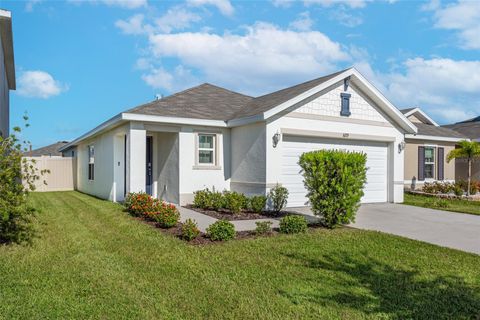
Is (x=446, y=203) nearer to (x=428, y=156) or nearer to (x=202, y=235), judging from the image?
(x=428, y=156)

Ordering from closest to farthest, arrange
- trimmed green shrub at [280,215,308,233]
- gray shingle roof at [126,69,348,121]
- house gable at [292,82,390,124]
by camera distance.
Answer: trimmed green shrub at [280,215,308,233] < gray shingle roof at [126,69,348,121] < house gable at [292,82,390,124]

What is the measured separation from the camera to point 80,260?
18.5 ft

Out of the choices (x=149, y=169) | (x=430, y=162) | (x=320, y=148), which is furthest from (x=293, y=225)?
(x=430, y=162)

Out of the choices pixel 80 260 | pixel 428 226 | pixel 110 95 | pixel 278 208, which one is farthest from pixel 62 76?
pixel 428 226

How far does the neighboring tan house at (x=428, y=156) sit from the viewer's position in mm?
17281

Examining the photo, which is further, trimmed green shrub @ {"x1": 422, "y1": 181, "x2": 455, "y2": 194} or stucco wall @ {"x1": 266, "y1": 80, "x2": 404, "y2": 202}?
trimmed green shrub @ {"x1": 422, "y1": 181, "x2": 455, "y2": 194}

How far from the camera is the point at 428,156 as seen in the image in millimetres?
17891

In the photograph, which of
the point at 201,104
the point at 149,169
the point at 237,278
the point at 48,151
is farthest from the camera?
the point at 48,151

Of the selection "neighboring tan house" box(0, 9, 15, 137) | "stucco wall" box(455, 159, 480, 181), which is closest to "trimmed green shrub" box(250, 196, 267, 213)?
"neighboring tan house" box(0, 9, 15, 137)

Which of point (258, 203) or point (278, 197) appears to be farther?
point (278, 197)

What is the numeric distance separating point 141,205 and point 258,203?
3434 mm

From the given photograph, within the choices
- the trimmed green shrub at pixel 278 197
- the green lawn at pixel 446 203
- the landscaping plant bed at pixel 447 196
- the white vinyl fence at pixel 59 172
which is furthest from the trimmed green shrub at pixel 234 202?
the white vinyl fence at pixel 59 172

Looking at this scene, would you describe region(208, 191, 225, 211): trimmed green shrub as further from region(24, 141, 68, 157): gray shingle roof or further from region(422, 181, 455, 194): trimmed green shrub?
region(24, 141, 68, 157): gray shingle roof

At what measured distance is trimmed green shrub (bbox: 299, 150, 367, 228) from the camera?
320 inches
